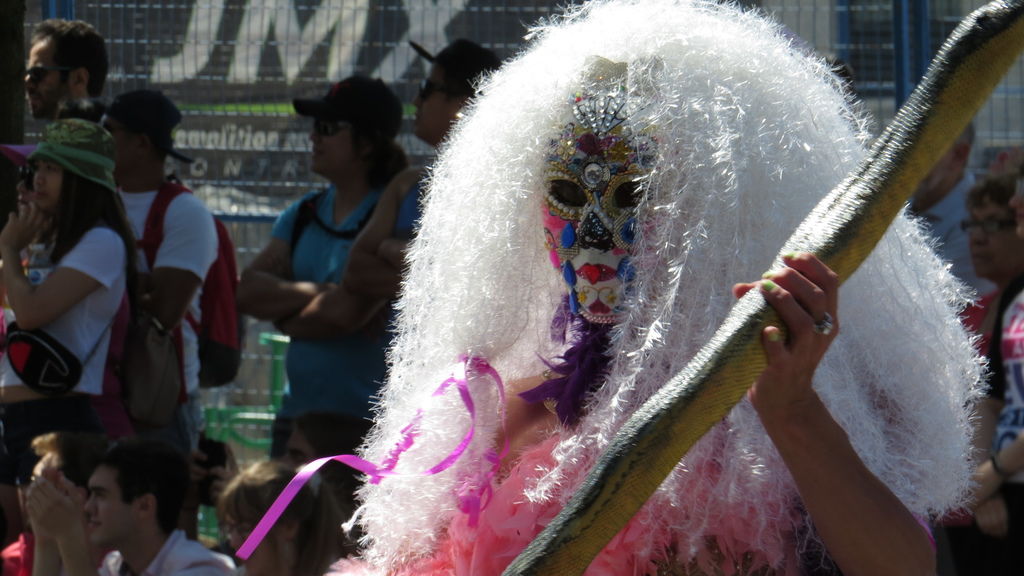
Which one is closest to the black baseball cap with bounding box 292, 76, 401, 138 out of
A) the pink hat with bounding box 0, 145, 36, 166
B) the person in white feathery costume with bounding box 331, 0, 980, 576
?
the pink hat with bounding box 0, 145, 36, 166

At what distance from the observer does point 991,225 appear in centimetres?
368

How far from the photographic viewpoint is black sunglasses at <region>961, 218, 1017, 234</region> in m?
3.64

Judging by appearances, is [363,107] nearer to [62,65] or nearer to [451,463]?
[62,65]

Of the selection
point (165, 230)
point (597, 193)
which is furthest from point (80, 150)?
point (597, 193)

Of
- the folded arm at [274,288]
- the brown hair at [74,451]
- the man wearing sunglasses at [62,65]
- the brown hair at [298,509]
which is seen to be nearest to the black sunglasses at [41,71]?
the man wearing sunglasses at [62,65]

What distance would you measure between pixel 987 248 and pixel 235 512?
7.05 feet

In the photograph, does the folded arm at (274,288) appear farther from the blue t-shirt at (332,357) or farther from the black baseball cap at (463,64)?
the black baseball cap at (463,64)

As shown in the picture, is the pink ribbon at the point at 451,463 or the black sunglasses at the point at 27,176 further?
the black sunglasses at the point at 27,176

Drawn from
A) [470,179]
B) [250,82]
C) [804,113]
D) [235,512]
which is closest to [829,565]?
[804,113]

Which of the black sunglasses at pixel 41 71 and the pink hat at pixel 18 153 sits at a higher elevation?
the black sunglasses at pixel 41 71

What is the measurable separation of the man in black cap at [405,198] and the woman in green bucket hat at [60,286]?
0.68 m

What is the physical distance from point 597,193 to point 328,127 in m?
2.41

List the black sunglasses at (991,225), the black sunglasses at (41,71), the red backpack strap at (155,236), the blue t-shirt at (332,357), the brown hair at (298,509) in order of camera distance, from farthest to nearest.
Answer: the black sunglasses at (41,71) < the red backpack strap at (155,236) < the blue t-shirt at (332,357) < the black sunglasses at (991,225) < the brown hair at (298,509)

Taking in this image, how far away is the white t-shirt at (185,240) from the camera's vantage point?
4062 mm
